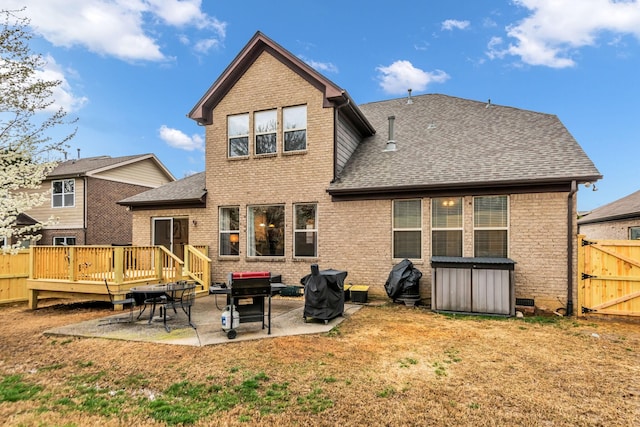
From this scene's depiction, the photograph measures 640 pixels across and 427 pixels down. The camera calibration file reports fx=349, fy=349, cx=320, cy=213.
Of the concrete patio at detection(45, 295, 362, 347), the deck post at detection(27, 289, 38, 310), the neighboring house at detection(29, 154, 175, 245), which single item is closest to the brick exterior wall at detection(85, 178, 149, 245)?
the neighboring house at detection(29, 154, 175, 245)

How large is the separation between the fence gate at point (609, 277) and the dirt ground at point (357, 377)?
0.89m

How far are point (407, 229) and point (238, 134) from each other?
22.2 ft

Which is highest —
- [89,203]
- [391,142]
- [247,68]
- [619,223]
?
[247,68]

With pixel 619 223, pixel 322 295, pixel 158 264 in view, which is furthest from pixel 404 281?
pixel 619 223

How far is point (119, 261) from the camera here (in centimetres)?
905

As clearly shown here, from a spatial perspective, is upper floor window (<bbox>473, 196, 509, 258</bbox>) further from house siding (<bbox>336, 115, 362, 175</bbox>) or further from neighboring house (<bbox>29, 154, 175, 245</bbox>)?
neighboring house (<bbox>29, 154, 175, 245</bbox>)

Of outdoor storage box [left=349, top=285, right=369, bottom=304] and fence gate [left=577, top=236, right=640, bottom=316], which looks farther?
outdoor storage box [left=349, top=285, right=369, bottom=304]

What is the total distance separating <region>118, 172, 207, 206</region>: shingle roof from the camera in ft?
41.0

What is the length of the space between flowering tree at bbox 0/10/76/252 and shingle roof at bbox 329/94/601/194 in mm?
6987

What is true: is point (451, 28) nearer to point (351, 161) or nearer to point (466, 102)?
point (466, 102)

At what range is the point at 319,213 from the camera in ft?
36.7

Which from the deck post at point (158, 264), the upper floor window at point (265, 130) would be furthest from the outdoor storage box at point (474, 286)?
the deck post at point (158, 264)

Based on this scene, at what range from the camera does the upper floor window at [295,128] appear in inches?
457

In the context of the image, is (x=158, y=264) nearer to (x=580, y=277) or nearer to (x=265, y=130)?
(x=265, y=130)
